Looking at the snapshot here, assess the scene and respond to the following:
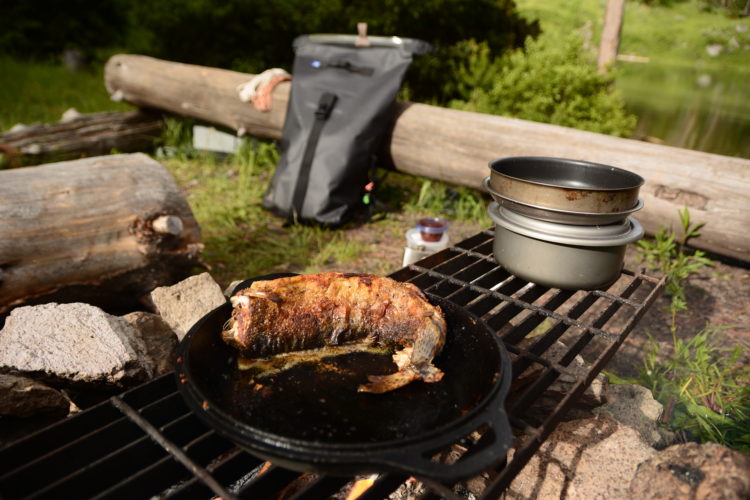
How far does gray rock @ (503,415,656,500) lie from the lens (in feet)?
5.83

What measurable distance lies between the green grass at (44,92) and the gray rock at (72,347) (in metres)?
6.02

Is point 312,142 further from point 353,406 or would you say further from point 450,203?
point 353,406

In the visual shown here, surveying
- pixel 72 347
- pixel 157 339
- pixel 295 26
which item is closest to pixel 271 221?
pixel 157 339

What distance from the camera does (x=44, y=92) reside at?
856 centimetres

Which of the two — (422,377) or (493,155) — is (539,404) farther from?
(493,155)

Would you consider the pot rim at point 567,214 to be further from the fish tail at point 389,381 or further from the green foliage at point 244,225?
the green foliage at point 244,225

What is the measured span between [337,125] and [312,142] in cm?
27

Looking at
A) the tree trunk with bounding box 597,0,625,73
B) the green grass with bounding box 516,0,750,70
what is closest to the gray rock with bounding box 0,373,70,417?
the tree trunk with bounding box 597,0,625,73

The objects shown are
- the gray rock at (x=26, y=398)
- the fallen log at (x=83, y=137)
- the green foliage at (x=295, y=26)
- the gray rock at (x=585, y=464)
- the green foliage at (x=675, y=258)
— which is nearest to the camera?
the gray rock at (x=26, y=398)

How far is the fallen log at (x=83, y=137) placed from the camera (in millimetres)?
5418

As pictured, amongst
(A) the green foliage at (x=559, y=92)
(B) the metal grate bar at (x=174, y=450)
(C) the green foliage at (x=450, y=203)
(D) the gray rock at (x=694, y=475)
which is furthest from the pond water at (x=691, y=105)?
(B) the metal grate bar at (x=174, y=450)

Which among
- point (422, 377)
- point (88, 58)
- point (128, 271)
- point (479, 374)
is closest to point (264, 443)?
point (422, 377)

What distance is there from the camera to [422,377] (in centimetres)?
156

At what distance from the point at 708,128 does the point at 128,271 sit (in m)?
9.58
